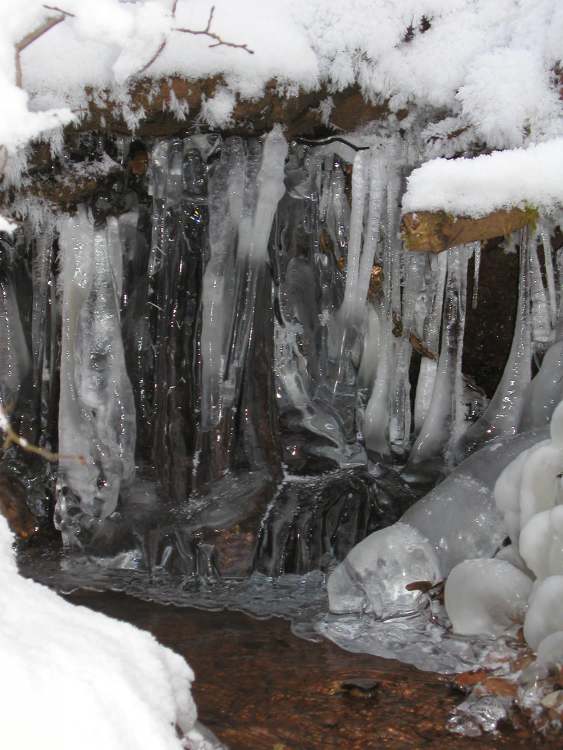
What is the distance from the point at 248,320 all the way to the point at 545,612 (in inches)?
76.1

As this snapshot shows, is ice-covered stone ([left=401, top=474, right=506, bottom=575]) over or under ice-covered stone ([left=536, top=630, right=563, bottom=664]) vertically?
over

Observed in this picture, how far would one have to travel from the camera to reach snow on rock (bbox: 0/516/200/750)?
120 centimetres

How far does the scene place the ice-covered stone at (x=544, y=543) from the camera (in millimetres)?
2398

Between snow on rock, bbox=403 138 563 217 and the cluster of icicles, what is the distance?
2.07ft

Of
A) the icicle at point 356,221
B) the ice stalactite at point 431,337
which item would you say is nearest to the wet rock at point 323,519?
the ice stalactite at point 431,337

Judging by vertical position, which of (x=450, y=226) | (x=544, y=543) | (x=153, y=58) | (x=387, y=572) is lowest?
(x=387, y=572)

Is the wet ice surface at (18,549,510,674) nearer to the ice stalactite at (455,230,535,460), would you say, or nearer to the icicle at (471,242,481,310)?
the ice stalactite at (455,230,535,460)

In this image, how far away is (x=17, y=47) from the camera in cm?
223

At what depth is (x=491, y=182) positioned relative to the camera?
2857mm

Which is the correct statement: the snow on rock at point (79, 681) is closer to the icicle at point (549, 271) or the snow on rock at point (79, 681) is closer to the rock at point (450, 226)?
the rock at point (450, 226)

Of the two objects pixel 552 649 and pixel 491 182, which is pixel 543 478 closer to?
pixel 552 649

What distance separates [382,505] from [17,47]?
2.40 m

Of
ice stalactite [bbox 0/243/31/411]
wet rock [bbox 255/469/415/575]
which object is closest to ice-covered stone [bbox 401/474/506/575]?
wet rock [bbox 255/469/415/575]

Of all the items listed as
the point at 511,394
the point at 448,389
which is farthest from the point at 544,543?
the point at 448,389
